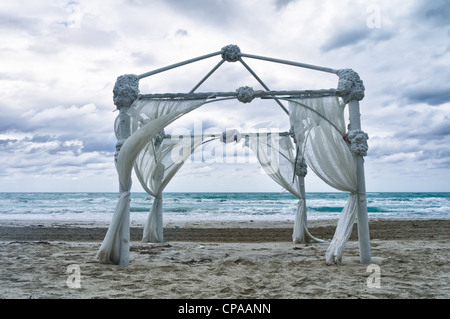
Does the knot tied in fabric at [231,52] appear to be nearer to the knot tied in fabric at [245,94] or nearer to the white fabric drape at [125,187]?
the knot tied in fabric at [245,94]

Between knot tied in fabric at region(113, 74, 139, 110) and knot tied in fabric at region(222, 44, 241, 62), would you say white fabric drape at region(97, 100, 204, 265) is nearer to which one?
knot tied in fabric at region(113, 74, 139, 110)

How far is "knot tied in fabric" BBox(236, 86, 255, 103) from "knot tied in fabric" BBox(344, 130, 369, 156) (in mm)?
1482

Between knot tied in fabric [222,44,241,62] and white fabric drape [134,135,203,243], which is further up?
knot tied in fabric [222,44,241,62]

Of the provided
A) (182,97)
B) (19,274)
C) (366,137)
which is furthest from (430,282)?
(19,274)

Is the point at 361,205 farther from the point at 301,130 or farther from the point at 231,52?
the point at 231,52

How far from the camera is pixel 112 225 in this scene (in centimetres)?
472

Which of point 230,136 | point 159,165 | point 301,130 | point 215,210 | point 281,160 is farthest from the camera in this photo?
point 215,210

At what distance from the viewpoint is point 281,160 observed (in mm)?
7434

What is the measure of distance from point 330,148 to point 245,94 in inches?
56.7

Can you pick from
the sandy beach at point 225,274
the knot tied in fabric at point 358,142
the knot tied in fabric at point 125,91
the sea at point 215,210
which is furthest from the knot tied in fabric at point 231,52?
the sea at point 215,210

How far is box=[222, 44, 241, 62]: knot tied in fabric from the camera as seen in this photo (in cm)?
520

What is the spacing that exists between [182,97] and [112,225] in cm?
204

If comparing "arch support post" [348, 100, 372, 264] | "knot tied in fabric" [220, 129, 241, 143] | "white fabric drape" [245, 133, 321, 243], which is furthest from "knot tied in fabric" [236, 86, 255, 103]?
"white fabric drape" [245, 133, 321, 243]

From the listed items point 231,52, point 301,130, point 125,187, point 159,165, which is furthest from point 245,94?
point 159,165
